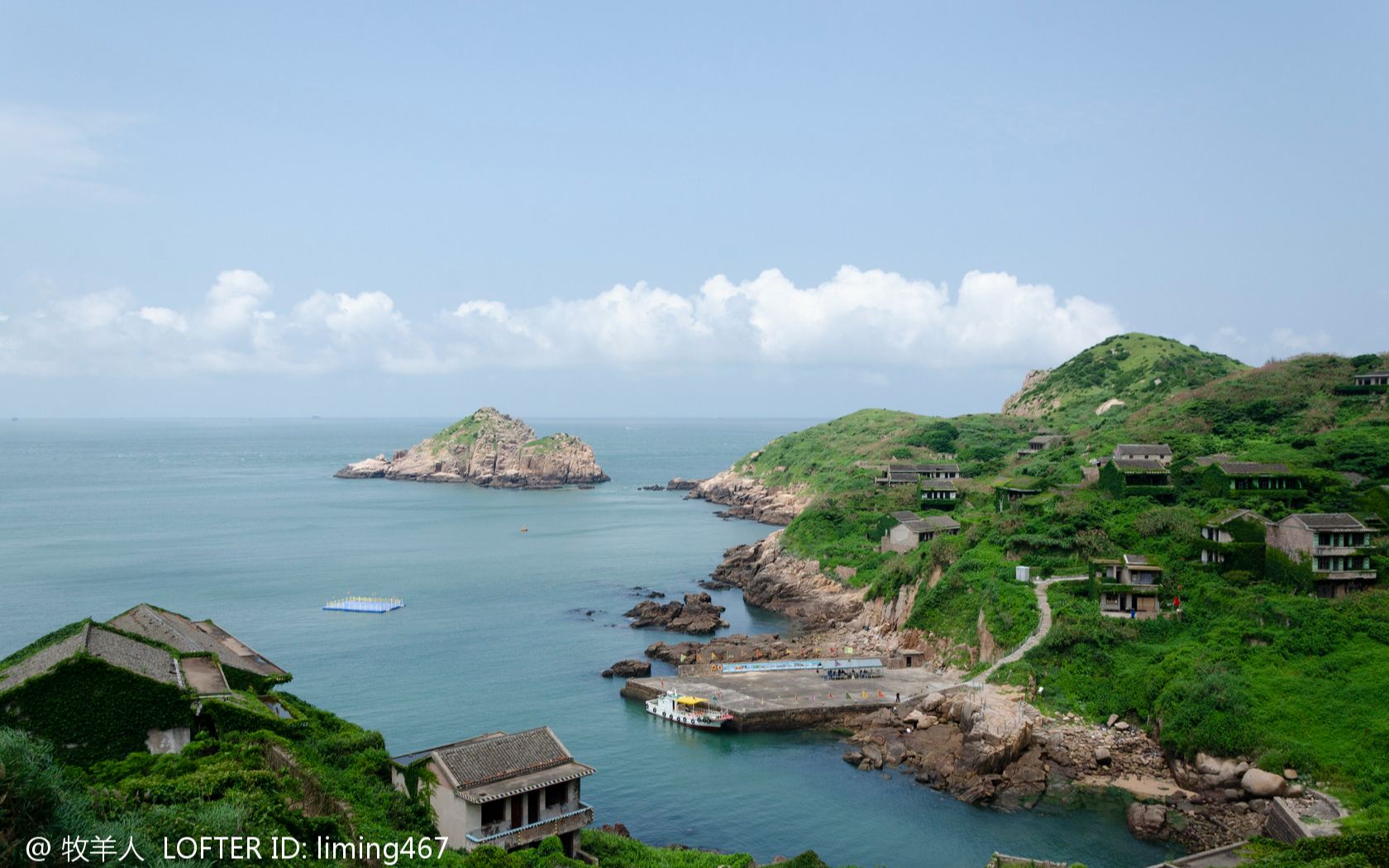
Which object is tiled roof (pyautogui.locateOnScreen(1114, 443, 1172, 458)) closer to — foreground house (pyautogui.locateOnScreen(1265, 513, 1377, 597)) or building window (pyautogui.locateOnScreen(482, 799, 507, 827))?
foreground house (pyautogui.locateOnScreen(1265, 513, 1377, 597))

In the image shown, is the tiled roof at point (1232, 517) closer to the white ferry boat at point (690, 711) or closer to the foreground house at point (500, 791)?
the white ferry boat at point (690, 711)

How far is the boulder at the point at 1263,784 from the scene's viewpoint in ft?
110

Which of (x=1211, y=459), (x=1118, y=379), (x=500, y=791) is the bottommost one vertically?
(x=500, y=791)

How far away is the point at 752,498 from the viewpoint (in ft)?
431

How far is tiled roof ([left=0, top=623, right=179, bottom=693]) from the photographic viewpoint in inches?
936

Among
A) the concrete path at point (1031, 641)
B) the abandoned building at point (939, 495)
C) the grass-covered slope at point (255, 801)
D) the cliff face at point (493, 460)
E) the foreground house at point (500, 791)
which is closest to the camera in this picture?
the grass-covered slope at point (255, 801)

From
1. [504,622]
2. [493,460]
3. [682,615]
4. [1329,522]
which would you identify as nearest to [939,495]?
[682,615]

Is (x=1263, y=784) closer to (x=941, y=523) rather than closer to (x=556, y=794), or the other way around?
(x=556, y=794)

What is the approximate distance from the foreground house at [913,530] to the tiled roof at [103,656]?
4902 centimetres

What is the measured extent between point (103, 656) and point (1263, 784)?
3723cm

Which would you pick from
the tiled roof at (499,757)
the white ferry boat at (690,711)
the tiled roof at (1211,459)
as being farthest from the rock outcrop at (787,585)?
the tiled roof at (499,757)

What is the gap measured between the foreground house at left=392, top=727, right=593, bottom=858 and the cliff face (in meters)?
136

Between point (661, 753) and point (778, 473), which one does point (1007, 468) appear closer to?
point (778, 473)

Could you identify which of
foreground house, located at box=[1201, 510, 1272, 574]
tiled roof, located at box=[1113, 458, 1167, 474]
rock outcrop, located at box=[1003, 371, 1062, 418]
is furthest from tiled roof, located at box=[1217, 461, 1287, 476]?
rock outcrop, located at box=[1003, 371, 1062, 418]
